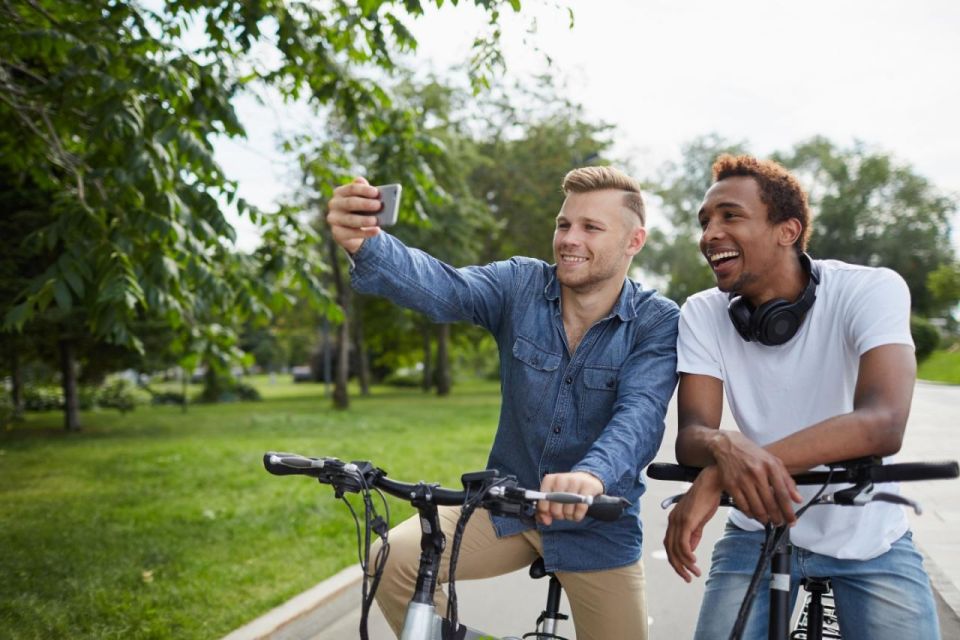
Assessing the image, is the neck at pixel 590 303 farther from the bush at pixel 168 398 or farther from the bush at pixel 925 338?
the bush at pixel 925 338

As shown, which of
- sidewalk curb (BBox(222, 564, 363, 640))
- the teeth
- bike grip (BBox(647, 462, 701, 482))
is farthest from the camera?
sidewalk curb (BBox(222, 564, 363, 640))

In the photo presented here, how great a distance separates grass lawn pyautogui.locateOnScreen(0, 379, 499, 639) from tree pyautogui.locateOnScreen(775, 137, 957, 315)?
164 feet

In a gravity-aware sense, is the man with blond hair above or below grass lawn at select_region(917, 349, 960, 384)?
above

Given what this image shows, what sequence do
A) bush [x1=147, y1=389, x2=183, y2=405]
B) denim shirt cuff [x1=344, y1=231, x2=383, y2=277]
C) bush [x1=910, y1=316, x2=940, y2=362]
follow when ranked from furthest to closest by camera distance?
1. bush [x1=910, y1=316, x2=940, y2=362]
2. bush [x1=147, y1=389, x2=183, y2=405]
3. denim shirt cuff [x1=344, y1=231, x2=383, y2=277]

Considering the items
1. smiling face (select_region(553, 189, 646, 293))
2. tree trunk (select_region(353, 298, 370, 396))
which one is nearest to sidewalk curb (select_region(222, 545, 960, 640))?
smiling face (select_region(553, 189, 646, 293))

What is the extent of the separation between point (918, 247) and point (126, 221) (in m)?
61.3

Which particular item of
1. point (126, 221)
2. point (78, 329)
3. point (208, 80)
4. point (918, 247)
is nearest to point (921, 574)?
point (126, 221)

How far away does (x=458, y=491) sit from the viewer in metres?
2.00

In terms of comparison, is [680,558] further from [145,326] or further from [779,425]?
[145,326]

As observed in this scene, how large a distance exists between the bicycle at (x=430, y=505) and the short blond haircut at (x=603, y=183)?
1183mm

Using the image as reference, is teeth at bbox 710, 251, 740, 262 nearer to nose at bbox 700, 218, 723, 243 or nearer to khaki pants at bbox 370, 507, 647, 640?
nose at bbox 700, 218, 723, 243

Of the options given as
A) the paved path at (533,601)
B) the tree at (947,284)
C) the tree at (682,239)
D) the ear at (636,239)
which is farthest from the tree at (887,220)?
the ear at (636,239)

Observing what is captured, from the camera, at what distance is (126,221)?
17.5 ft

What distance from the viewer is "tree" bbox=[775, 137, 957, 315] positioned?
57.3m
